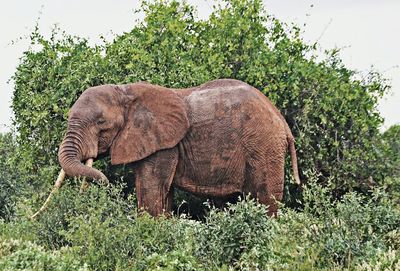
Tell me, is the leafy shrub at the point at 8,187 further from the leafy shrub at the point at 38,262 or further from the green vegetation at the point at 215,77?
the leafy shrub at the point at 38,262

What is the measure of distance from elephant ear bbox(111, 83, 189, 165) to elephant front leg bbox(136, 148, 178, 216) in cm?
14

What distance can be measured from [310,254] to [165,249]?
176 centimetres

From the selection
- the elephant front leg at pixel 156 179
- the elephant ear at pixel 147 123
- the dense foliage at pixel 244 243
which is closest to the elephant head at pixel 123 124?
the elephant ear at pixel 147 123

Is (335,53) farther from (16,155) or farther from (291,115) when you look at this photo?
(16,155)

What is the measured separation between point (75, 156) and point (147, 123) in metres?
1.20

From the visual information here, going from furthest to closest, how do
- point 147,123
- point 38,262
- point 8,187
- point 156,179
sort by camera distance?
point 8,187 → point 147,123 → point 156,179 → point 38,262

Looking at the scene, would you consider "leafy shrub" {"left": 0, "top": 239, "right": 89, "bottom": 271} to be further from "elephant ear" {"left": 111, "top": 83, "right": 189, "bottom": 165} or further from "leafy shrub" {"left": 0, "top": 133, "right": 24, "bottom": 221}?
"leafy shrub" {"left": 0, "top": 133, "right": 24, "bottom": 221}

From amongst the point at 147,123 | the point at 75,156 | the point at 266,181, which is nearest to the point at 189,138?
the point at 147,123

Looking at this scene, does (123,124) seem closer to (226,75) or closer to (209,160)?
(209,160)

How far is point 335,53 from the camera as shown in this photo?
55.5 feet

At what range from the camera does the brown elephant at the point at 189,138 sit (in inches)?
500

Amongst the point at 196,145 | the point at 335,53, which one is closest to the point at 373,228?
the point at 196,145

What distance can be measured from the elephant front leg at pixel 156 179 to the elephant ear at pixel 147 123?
14cm

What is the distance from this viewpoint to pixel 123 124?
12.9m
